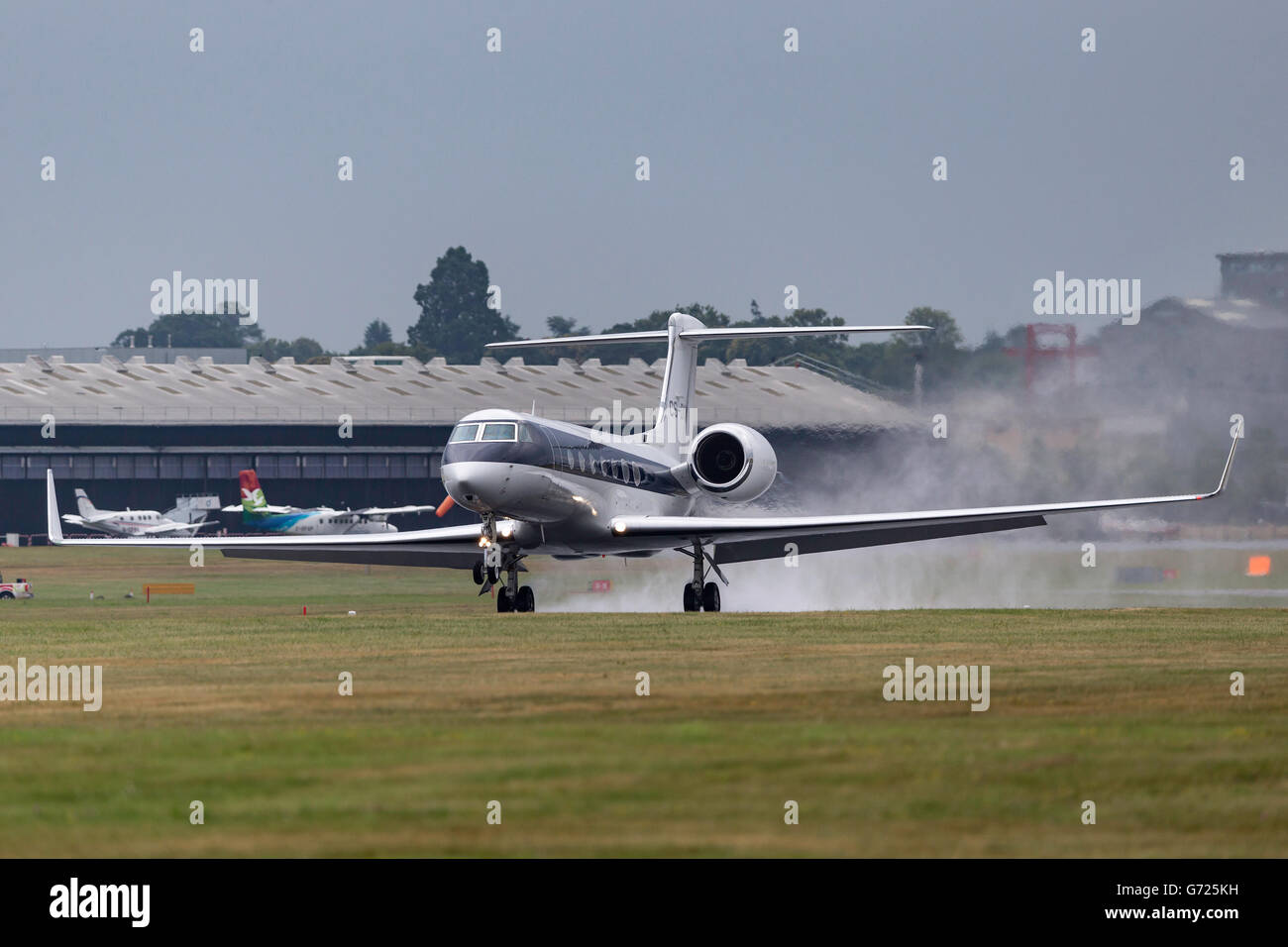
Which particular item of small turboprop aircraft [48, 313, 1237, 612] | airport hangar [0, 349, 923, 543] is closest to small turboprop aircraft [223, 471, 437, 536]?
airport hangar [0, 349, 923, 543]

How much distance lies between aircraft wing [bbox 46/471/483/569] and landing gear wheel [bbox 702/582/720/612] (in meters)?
5.42

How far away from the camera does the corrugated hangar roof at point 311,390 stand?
367 ft

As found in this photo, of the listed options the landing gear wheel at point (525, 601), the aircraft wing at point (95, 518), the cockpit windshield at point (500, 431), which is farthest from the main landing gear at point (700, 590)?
the aircraft wing at point (95, 518)

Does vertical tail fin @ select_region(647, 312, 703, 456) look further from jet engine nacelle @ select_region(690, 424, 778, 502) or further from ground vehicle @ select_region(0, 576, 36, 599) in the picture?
ground vehicle @ select_region(0, 576, 36, 599)

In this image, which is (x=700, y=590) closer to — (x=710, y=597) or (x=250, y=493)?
(x=710, y=597)

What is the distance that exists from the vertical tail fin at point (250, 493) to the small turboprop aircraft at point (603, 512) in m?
58.9

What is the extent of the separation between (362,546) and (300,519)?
61.0 meters

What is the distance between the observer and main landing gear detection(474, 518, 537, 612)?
39.7 meters

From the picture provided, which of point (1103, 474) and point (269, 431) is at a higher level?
point (269, 431)

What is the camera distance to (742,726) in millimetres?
18406
